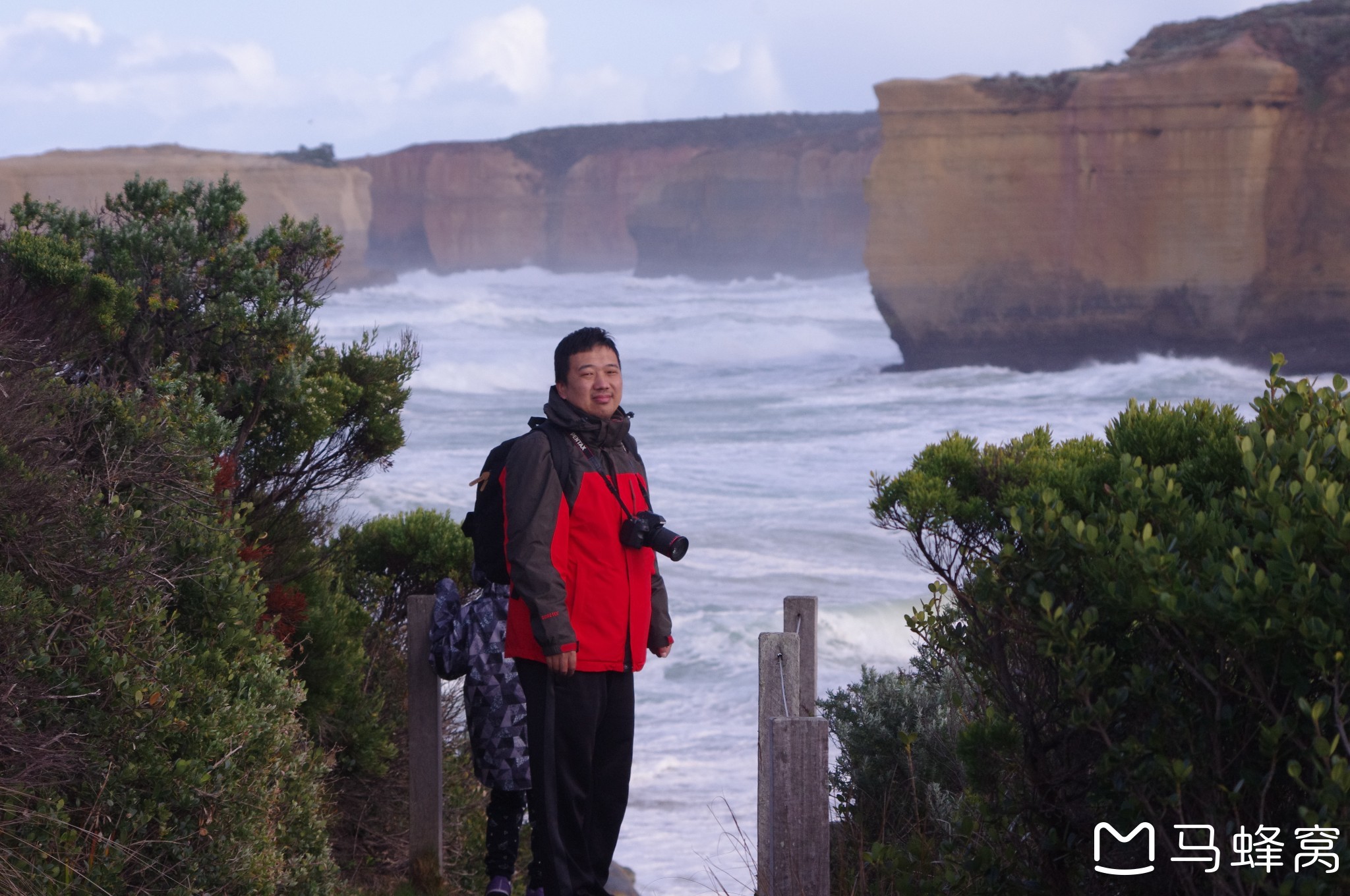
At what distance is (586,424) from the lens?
3693 mm

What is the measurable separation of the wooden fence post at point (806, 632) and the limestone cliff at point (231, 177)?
169 feet

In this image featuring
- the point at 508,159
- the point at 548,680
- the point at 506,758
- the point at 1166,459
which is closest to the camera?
the point at 1166,459

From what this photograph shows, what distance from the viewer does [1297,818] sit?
2393 millimetres

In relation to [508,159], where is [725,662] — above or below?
below

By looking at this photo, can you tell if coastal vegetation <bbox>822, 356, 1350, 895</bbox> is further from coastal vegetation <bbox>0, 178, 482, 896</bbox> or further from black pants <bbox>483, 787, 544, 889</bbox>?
coastal vegetation <bbox>0, 178, 482, 896</bbox>

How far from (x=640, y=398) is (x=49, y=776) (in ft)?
106

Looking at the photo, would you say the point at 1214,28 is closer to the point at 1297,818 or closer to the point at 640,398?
the point at 640,398

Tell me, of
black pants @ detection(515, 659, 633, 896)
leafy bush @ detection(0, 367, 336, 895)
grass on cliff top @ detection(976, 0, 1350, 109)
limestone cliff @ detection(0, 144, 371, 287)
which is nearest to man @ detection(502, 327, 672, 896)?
black pants @ detection(515, 659, 633, 896)

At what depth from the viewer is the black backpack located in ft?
12.0

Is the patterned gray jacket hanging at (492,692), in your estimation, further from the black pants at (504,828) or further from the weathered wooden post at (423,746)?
the weathered wooden post at (423,746)

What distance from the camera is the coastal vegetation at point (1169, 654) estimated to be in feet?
7.31

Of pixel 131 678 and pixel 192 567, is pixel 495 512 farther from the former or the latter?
pixel 131 678

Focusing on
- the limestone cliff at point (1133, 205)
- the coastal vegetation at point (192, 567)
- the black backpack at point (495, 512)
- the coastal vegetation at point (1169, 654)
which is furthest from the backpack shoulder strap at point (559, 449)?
the limestone cliff at point (1133, 205)

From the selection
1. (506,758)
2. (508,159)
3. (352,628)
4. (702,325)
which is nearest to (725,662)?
(352,628)
